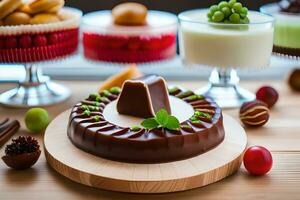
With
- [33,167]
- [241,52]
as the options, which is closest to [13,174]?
[33,167]

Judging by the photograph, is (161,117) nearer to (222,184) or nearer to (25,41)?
(222,184)

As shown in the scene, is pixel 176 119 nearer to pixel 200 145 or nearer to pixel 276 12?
pixel 200 145

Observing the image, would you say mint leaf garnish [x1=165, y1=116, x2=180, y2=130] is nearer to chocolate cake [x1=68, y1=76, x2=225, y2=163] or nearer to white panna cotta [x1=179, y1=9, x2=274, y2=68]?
chocolate cake [x1=68, y1=76, x2=225, y2=163]

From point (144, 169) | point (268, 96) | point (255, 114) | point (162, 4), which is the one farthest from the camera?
point (162, 4)

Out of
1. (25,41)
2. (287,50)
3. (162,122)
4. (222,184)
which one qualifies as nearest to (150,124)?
(162,122)

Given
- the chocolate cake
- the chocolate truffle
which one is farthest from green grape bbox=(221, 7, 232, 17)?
the chocolate truffle

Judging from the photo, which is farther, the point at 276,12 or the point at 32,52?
the point at 276,12
